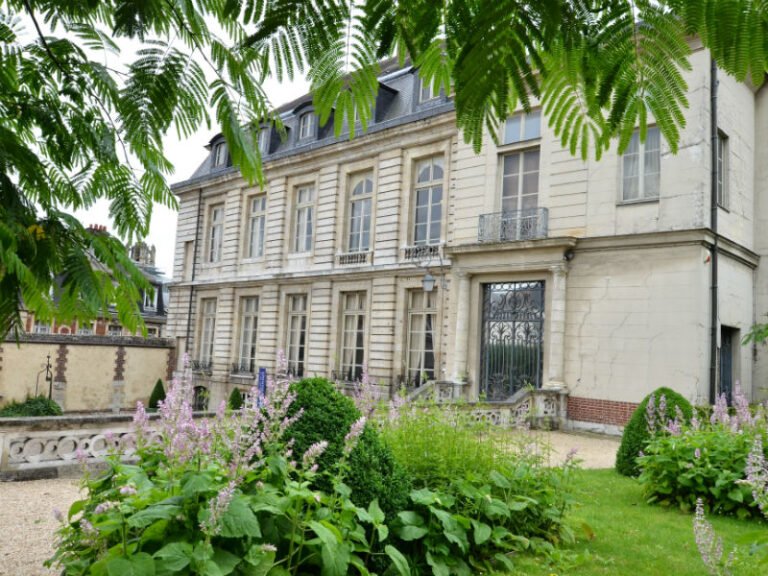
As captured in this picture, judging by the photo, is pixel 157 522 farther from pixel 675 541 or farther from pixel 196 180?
pixel 196 180

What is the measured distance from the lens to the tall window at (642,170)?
487 inches

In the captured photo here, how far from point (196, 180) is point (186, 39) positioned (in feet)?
73.9

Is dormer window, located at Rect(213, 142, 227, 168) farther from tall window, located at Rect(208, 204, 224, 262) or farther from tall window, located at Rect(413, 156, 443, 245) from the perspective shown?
tall window, located at Rect(413, 156, 443, 245)

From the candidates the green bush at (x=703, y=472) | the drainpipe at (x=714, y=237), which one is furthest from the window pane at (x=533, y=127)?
the green bush at (x=703, y=472)

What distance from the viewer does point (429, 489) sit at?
14.0ft

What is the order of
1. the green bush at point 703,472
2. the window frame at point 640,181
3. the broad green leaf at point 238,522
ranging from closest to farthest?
the broad green leaf at point 238,522 < the green bush at point 703,472 < the window frame at point 640,181

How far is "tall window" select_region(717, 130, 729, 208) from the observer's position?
12748 millimetres

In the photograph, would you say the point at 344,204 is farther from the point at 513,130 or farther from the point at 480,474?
the point at 480,474

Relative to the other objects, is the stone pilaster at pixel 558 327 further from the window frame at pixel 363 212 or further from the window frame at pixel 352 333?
the window frame at pixel 363 212

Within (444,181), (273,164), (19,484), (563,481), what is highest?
(273,164)

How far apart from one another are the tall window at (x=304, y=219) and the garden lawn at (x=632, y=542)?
14690 millimetres

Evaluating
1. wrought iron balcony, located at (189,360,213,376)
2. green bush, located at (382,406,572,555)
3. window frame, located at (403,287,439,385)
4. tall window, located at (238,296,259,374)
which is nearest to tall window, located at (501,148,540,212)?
window frame, located at (403,287,439,385)

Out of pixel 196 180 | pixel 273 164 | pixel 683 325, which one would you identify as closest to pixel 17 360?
pixel 196 180

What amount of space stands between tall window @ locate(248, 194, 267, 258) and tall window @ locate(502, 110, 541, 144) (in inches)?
388
